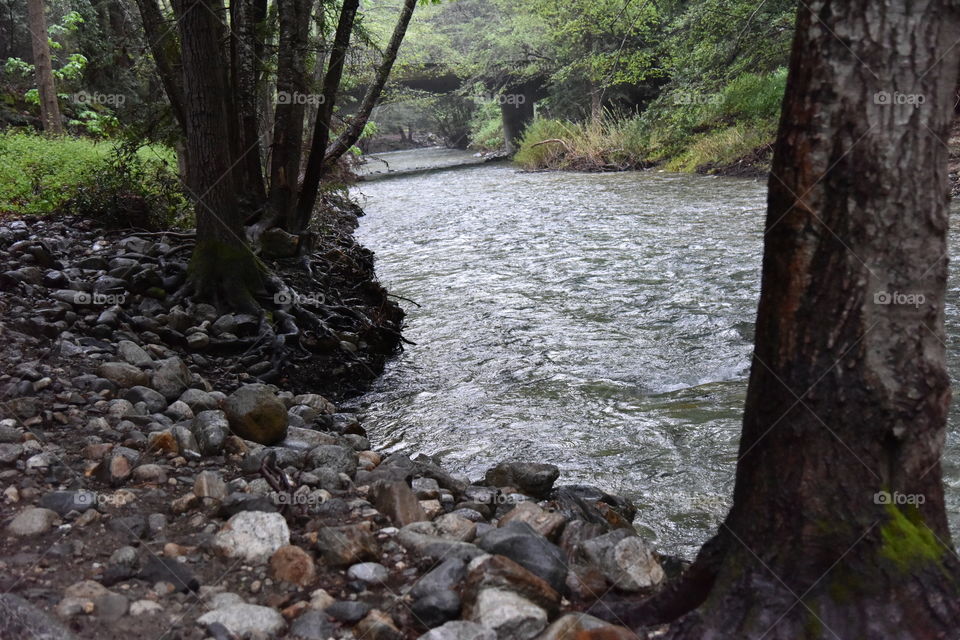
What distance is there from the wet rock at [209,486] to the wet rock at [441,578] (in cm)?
104

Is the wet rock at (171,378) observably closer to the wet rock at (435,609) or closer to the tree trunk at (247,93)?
the wet rock at (435,609)

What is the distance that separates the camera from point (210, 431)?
140 inches

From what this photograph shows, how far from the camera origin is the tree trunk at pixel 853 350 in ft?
5.88

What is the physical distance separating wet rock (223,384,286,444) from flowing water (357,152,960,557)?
3.14 feet

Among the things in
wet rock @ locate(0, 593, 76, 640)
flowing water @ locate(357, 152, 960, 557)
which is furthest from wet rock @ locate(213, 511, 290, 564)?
flowing water @ locate(357, 152, 960, 557)

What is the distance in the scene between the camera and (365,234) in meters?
13.8

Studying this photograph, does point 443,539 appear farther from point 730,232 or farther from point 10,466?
point 730,232

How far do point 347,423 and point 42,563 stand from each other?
2510 mm

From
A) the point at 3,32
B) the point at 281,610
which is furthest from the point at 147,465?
the point at 3,32

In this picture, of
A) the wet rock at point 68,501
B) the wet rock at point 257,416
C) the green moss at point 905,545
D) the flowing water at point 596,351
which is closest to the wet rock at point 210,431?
the wet rock at point 257,416

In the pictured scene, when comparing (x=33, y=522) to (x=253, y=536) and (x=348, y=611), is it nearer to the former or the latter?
(x=253, y=536)

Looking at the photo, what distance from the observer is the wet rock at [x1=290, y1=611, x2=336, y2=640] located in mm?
2145

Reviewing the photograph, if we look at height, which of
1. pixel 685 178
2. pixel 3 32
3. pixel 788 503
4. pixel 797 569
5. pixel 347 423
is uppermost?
pixel 3 32

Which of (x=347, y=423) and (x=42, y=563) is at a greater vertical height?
(x=42, y=563)
